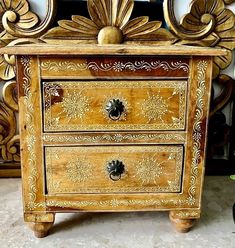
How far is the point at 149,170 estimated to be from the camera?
961 millimetres

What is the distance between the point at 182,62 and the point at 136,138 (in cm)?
24

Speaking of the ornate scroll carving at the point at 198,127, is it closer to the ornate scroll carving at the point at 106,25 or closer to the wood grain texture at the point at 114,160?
the wood grain texture at the point at 114,160

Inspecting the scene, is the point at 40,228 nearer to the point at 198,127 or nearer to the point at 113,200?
the point at 113,200

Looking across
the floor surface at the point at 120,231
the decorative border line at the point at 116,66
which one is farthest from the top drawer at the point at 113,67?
the floor surface at the point at 120,231

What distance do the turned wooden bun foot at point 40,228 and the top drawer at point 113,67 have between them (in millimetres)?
435

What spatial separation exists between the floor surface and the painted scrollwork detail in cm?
62

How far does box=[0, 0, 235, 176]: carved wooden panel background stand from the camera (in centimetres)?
122

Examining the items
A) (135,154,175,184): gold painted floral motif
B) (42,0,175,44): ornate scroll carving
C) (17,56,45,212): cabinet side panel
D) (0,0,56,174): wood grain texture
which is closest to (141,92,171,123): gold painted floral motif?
(135,154,175,184): gold painted floral motif

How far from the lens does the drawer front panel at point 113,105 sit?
888 millimetres

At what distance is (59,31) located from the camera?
1.23 meters

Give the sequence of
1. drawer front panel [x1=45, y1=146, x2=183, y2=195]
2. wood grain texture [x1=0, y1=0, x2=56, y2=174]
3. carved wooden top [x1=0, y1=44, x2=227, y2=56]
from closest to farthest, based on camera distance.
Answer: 1. carved wooden top [x1=0, y1=44, x2=227, y2=56]
2. drawer front panel [x1=45, y1=146, x2=183, y2=195]
3. wood grain texture [x1=0, y1=0, x2=56, y2=174]

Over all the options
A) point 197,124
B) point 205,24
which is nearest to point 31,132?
point 197,124

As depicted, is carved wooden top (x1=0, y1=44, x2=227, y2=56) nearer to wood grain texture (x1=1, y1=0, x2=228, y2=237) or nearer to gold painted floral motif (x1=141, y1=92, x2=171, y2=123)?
wood grain texture (x1=1, y1=0, x2=228, y2=237)

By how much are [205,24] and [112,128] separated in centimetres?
63
